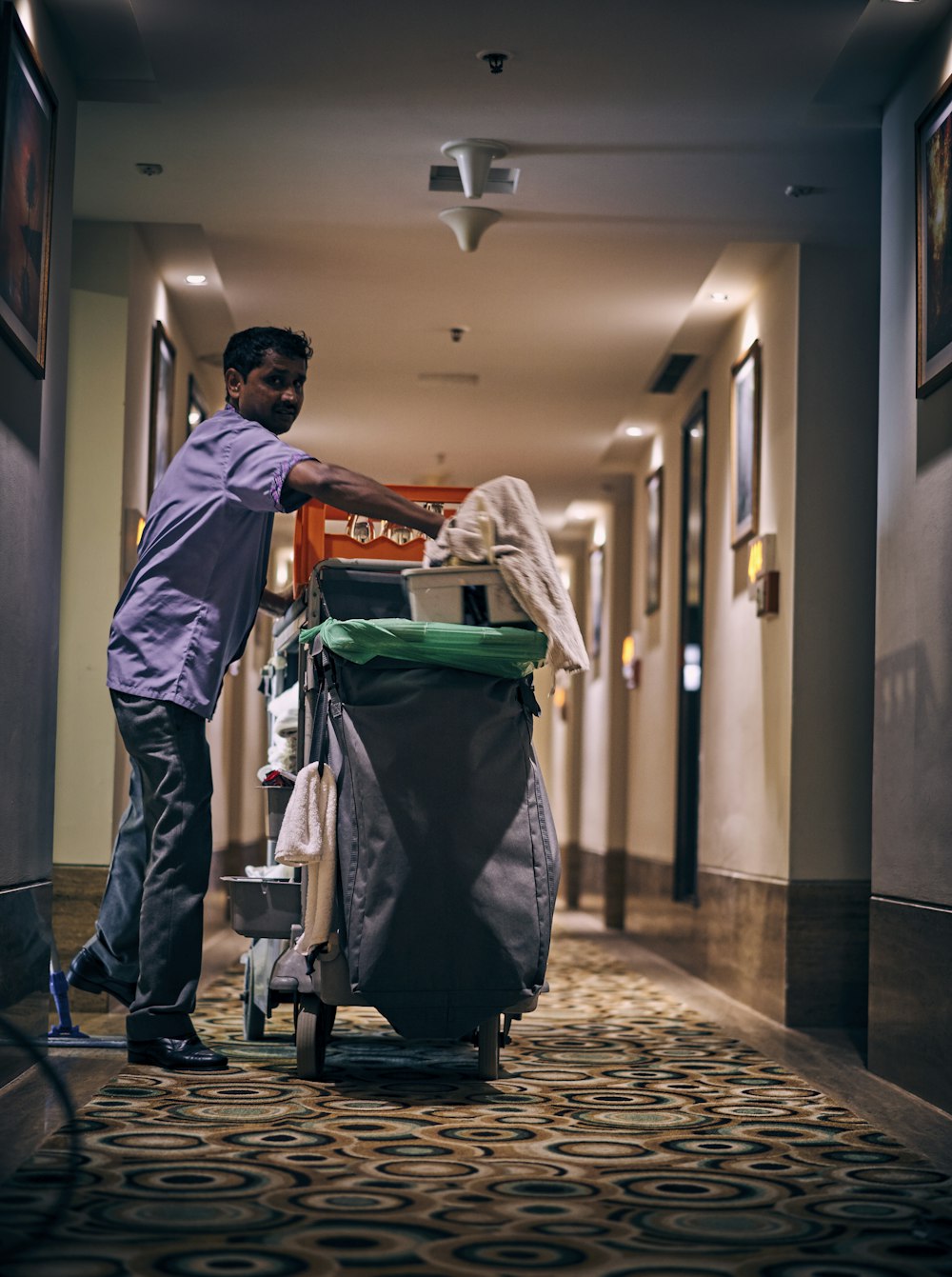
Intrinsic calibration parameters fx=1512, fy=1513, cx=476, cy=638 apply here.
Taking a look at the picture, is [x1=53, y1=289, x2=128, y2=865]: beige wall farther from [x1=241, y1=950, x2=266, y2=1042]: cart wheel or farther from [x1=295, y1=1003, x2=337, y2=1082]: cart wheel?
[x1=295, y1=1003, x2=337, y2=1082]: cart wheel

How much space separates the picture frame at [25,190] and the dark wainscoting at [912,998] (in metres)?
2.37

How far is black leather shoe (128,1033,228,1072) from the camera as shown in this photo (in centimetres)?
330

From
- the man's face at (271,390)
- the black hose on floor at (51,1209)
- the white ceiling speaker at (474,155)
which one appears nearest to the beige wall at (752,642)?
the white ceiling speaker at (474,155)

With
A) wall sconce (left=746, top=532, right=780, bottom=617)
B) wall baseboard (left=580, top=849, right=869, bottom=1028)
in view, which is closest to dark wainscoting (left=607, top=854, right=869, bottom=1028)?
wall baseboard (left=580, top=849, right=869, bottom=1028)

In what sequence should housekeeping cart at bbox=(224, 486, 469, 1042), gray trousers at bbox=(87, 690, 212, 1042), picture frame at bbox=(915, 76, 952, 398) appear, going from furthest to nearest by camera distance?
picture frame at bbox=(915, 76, 952, 398) < housekeeping cart at bbox=(224, 486, 469, 1042) < gray trousers at bbox=(87, 690, 212, 1042)

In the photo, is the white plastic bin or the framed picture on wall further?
the framed picture on wall

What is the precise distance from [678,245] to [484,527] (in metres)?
2.82

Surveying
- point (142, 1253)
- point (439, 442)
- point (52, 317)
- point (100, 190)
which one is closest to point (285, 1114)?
point (142, 1253)

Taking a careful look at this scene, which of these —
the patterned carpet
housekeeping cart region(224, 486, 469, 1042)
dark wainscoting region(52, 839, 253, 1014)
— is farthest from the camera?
dark wainscoting region(52, 839, 253, 1014)

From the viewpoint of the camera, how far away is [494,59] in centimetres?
392

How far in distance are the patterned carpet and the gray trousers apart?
0.16m

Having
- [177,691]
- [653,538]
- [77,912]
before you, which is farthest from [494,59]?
[653,538]

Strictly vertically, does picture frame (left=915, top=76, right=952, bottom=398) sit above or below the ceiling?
below

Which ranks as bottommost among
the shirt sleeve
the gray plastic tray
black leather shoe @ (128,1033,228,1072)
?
black leather shoe @ (128,1033,228,1072)
